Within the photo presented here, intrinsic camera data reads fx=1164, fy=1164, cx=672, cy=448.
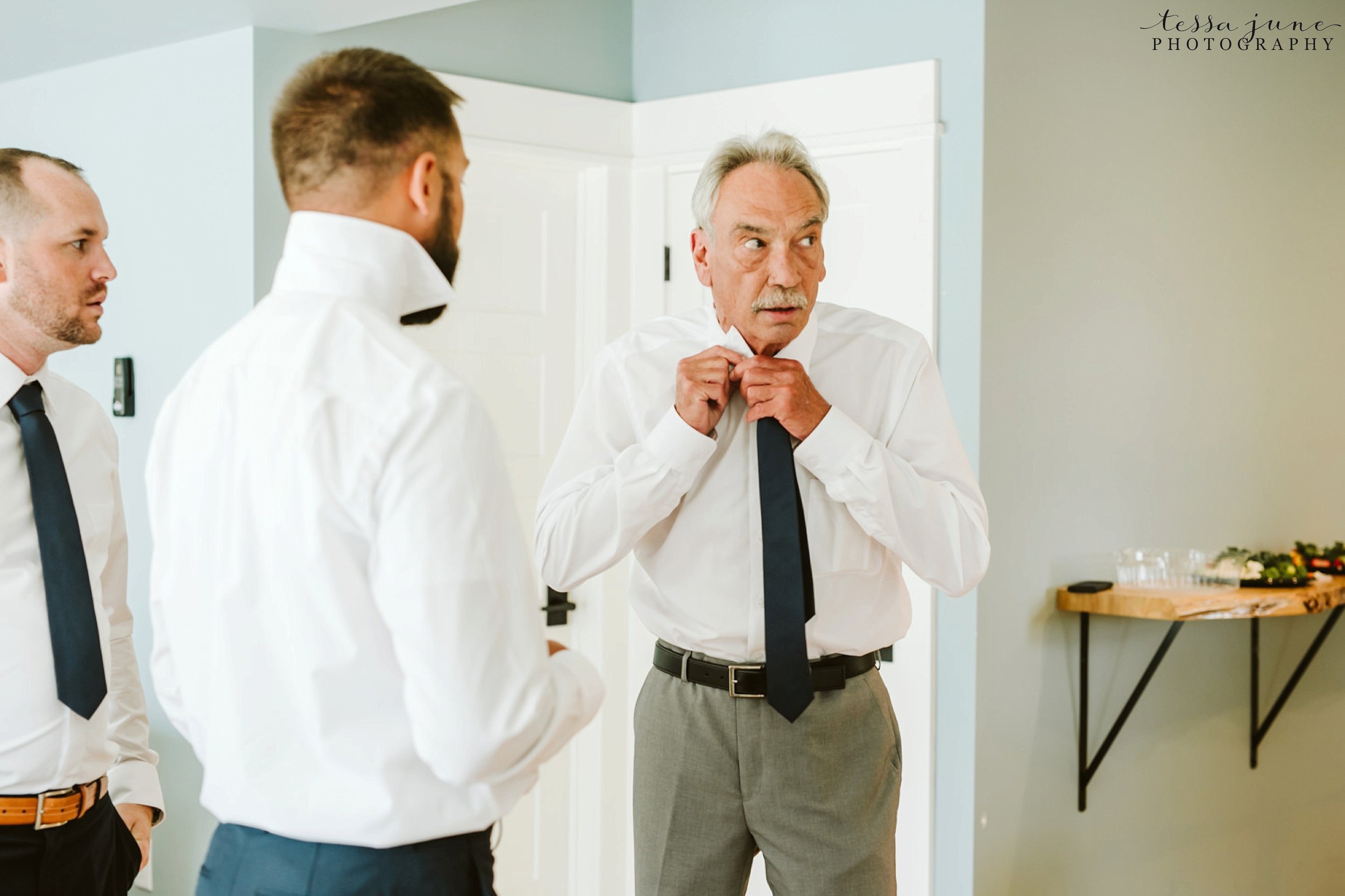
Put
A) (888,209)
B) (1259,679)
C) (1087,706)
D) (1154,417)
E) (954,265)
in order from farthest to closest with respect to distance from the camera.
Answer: (1259,679), (1154,417), (1087,706), (888,209), (954,265)

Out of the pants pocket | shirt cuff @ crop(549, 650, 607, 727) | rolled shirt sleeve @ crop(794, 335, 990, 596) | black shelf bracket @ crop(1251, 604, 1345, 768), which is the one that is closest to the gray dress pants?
the pants pocket

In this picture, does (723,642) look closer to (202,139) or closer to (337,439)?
(337,439)

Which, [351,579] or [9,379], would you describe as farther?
[9,379]

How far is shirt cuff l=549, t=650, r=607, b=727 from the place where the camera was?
114 centimetres

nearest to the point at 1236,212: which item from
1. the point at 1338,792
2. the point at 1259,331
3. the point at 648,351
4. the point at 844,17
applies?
the point at 1259,331

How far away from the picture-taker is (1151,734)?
315 cm

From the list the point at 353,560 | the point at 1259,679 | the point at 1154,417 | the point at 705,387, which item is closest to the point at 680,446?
the point at 705,387

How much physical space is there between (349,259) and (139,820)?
126cm

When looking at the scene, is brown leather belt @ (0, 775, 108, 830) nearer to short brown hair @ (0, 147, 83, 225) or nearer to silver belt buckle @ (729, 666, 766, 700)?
short brown hair @ (0, 147, 83, 225)

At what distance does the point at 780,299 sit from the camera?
1769 millimetres

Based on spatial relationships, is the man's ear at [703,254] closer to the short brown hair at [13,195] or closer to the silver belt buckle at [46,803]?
the short brown hair at [13,195]

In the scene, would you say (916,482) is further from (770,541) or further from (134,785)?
(134,785)

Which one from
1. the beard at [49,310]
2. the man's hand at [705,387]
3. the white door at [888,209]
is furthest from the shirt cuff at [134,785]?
the white door at [888,209]

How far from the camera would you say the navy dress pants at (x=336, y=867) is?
1.09 meters
